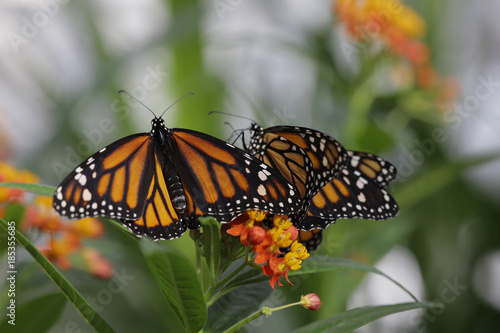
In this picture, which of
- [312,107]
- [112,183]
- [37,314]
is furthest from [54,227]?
[312,107]

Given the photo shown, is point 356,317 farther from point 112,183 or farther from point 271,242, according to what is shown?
point 112,183

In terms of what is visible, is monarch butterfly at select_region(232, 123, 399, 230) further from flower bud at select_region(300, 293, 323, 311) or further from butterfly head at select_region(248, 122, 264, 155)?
flower bud at select_region(300, 293, 323, 311)

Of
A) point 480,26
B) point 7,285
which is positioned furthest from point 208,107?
point 480,26

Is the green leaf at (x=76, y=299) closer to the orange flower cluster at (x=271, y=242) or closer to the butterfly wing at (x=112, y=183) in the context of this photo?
the butterfly wing at (x=112, y=183)

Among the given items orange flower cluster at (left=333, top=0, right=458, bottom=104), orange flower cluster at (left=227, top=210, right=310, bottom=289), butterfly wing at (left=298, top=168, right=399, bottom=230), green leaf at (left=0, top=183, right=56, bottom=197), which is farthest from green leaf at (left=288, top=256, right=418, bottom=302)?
orange flower cluster at (left=333, top=0, right=458, bottom=104)

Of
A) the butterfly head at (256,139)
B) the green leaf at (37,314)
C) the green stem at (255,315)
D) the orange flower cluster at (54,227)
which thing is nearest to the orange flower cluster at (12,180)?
the orange flower cluster at (54,227)

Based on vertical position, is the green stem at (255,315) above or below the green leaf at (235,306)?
below

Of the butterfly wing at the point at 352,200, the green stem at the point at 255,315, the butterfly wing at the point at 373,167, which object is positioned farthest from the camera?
the butterfly wing at the point at 373,167
